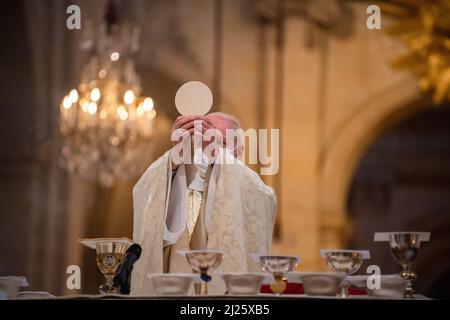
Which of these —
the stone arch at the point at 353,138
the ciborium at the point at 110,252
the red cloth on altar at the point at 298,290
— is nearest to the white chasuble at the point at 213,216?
the red cloth on altar at the point at 298,290

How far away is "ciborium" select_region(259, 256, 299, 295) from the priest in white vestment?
981 millimetres

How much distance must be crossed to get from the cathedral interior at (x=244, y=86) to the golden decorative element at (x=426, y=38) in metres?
0.02

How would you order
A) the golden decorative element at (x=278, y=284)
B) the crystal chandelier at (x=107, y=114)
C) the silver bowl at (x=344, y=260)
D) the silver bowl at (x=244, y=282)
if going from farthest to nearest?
the crystal chandelier at (x=107, y=114), the silver bowl at (x=344, y=260), the golden decorative element at (x=278, y=284), the silver bowl at (x=244, y=282)

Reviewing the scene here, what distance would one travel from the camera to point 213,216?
695 centimetres

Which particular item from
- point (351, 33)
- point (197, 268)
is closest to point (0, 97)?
point (351, 33)

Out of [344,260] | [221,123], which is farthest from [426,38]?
[344,260]

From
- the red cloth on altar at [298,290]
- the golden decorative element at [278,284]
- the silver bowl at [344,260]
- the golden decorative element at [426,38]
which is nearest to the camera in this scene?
the golden decorative element at [278,284]

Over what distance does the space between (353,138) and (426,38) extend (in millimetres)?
1469

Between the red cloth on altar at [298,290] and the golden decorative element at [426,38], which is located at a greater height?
the golden decorative element at [426,38]

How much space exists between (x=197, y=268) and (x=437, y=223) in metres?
17.0

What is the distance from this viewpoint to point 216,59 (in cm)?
1537

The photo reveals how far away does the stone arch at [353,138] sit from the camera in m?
15.2

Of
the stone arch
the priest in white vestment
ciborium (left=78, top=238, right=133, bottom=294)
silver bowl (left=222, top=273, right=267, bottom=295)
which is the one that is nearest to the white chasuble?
the priest in white vestment

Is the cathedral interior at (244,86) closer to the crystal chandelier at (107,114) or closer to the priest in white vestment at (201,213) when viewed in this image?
the crystal chandelier at (107,114)
